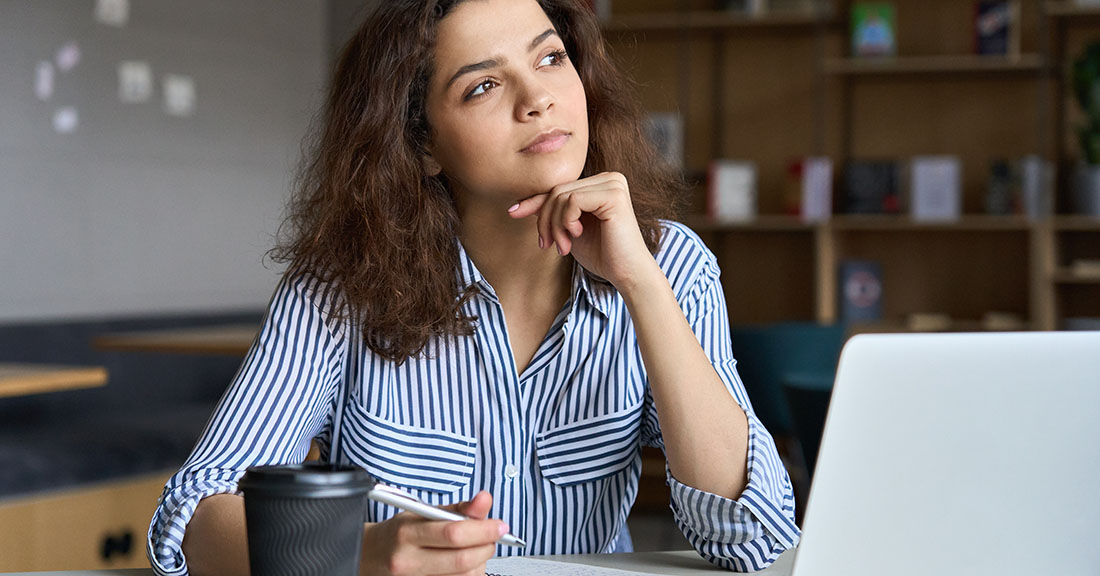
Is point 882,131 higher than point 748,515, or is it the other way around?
point 882,131

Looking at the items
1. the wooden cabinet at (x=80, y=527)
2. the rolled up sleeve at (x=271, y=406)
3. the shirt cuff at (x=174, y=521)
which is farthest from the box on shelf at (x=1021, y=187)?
the shirt cuff at (x=174, y=521)

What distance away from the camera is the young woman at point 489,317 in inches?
52.5

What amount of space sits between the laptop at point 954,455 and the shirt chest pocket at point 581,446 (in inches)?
25.3

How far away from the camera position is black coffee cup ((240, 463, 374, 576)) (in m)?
0.81

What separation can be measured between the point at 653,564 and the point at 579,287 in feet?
1.36

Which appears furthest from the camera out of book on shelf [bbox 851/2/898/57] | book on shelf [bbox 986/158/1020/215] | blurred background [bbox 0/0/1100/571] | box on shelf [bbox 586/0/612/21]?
box on shelf [bbox 586/0/612/21]

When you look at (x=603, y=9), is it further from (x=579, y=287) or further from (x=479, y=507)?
(x=479, y=507)

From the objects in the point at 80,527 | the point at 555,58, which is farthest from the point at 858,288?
the point at 555,58

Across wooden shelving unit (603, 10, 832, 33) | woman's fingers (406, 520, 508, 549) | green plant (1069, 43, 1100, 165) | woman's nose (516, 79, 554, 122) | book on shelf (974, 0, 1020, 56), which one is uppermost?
wooden shelving unit (603, 10, 832, 33)

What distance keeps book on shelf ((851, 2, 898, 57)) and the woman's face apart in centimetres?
398

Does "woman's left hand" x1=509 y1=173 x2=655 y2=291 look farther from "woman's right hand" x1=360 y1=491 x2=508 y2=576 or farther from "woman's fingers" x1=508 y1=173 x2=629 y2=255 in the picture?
"woman's right hand" x1=360 y1=491 x2=508 y2=576

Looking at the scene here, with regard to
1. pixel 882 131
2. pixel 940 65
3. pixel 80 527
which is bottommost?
pixel 80 527

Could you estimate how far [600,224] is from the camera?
1414 mm

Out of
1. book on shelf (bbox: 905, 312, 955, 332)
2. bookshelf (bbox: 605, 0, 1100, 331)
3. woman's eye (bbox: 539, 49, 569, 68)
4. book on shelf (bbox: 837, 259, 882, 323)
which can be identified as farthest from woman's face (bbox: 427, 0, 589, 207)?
book on shelf (bbox: 837, 259, 882, 323)
